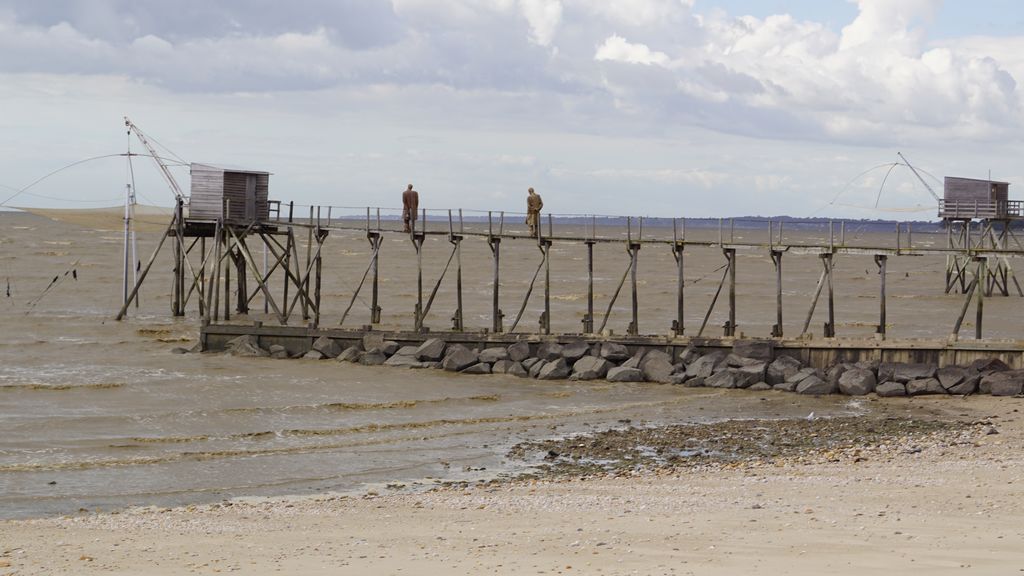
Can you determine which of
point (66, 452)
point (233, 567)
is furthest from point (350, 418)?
point (233, 567)

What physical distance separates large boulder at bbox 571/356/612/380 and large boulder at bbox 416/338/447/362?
395cm

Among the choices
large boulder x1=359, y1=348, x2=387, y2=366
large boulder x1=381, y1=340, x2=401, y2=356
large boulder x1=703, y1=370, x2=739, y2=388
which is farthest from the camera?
large boulder x1=381, y1=340, x2=401, y2=356

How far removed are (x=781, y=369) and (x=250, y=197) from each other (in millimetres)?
18746

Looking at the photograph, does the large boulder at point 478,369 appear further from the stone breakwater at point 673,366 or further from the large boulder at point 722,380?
the large boulder at point 722,380

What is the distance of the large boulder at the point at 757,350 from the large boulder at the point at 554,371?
4394 mm

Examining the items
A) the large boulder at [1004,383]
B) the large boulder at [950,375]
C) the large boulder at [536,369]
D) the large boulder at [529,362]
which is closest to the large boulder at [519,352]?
the large boulder at [529,362]

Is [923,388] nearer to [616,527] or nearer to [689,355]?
[689,355]

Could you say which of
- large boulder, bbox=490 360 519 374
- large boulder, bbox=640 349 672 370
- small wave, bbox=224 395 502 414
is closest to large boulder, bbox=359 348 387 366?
large boulder, bbox=490 360 519 374

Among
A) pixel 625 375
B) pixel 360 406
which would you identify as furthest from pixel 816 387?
pixel 360 406

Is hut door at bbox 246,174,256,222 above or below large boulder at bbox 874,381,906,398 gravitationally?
above

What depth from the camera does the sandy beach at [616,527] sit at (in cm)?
1279

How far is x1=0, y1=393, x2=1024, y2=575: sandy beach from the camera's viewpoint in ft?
42.0

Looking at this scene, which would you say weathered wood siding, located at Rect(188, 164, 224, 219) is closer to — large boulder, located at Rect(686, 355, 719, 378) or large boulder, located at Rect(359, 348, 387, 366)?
large boulder, located at Rect(359, 348, 387, 366)

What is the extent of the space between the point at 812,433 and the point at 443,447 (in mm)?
7030
